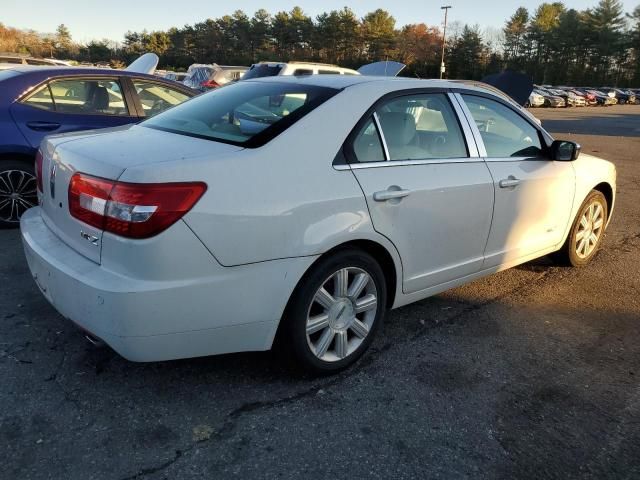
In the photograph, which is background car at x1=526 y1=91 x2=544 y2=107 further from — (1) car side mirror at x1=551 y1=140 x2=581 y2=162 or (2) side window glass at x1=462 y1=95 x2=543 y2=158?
(2) side window glass at x1=462 y1=95 x2=543 y2=158

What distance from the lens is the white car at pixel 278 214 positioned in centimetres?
226

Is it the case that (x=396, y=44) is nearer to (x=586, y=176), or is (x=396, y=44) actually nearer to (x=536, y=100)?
(x=536, y=100)

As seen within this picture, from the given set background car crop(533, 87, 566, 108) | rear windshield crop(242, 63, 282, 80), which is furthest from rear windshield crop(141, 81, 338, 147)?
background car crop(533, 87, 566, 108)

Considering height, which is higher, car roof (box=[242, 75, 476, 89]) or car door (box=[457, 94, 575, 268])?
car roof (box=[242, 75, 476, 89])

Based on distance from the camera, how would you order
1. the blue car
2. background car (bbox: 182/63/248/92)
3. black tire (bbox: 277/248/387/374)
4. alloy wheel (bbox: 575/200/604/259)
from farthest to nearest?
1. background car (bbox: 182/63/248/92)
2. the blue car
3. alloy wheel (bbox: 575/200/604/259)
4. black tire (bbox: 277/248/387/374)

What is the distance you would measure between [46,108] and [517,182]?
436 cm

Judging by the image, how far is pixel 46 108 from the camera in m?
5.28

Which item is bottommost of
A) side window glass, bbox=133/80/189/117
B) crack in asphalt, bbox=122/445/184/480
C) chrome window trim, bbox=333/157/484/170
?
crack in asphalt, bbox=122/445/184/480

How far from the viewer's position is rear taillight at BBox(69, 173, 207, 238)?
2.20 metres

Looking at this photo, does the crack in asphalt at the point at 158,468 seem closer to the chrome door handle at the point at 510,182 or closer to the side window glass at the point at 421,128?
the side window glass at the point at 421,128

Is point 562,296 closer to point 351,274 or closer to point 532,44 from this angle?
point 351,274

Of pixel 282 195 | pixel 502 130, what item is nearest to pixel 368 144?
pixel 282 195

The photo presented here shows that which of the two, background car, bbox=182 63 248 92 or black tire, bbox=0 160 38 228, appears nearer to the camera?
black tire, bbox=0 160 38 228

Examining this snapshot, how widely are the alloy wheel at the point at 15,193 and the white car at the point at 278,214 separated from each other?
233 centimetres
